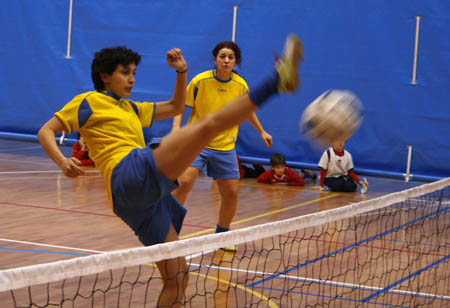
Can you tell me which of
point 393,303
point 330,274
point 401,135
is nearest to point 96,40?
point 401,135

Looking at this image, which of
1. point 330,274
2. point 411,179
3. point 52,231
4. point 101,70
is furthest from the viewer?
point 411,179

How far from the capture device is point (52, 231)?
7117 millimetres

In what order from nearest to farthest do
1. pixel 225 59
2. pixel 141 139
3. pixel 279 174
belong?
pixel 141 139
pixel 225 59
pixel 279 174

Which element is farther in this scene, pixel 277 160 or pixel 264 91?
pixel 277 160

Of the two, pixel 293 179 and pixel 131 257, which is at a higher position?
pixel 131 257

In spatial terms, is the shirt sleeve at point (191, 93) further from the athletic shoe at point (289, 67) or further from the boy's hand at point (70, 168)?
the athletic shoe at point (289, 67)

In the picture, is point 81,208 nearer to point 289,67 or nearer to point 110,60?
point 110,60

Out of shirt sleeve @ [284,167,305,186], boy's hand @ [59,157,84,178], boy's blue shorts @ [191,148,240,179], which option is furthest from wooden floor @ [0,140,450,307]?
boy's hand @ [59,157,84,178]

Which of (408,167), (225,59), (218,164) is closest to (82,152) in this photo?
(408,167)

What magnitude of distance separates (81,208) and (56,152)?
4607mm

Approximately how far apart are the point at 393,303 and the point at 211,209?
3845 millimetres

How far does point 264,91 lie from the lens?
10.8 feet

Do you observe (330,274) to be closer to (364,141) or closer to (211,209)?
(211,209)

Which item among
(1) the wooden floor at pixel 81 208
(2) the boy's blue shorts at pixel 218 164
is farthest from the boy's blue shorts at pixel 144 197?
(2) the boy's blue shorts at pixel 218 164
